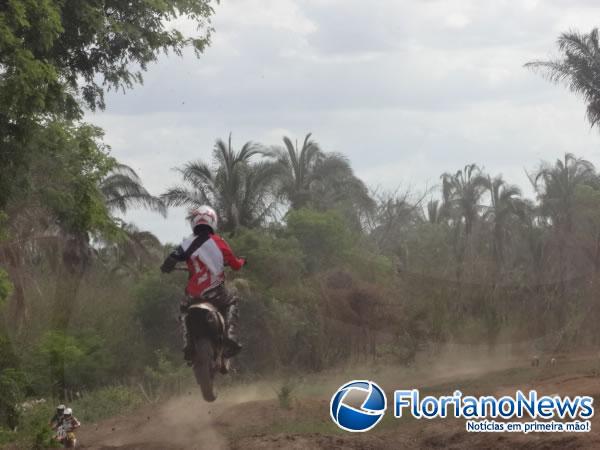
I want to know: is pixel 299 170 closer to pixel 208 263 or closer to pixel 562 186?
pixel 562 186

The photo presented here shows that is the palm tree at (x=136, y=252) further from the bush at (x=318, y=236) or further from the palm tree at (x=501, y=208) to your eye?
the palm tree at (x=501, y=208)

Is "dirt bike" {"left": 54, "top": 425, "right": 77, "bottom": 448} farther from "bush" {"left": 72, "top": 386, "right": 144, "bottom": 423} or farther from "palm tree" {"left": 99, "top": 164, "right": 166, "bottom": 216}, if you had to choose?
"palm tree" {"left": 99, "top": 164, "right": 166, "bottom": 216}

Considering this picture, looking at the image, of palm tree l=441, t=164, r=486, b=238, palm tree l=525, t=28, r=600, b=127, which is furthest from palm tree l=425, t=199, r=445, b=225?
palm tree l=525, t=28, r=600, b=127

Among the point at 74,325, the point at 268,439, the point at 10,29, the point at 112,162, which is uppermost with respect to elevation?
the point at 10,29

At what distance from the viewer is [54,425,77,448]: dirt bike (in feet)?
51.1

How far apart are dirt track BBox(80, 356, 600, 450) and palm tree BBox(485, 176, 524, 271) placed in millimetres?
27194

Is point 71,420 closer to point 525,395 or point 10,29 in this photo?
point 10,29

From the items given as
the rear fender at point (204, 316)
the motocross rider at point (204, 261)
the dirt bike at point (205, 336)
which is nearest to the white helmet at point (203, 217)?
the motocross rider at point (204, 261)

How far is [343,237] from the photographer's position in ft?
121

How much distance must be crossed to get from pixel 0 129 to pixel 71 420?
4.59 metres

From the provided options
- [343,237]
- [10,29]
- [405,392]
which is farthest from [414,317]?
[10,29]

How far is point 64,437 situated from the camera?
15.6 m

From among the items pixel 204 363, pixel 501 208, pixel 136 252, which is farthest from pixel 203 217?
pixel 501 208

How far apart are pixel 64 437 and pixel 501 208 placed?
37.9 metres
